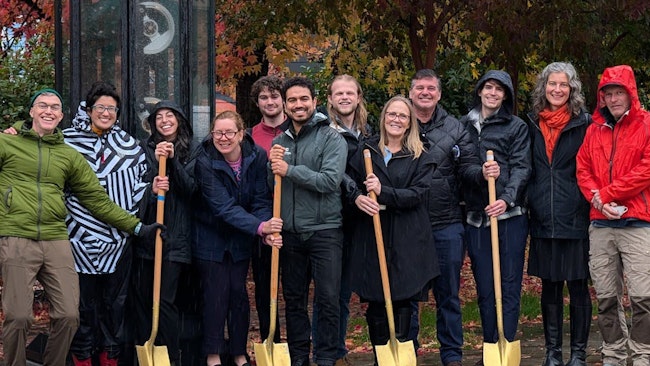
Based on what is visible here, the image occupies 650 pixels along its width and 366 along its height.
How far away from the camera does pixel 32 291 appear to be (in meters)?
7.53

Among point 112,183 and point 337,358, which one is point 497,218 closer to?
point 337,358

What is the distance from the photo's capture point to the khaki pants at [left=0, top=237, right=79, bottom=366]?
24.3 feet

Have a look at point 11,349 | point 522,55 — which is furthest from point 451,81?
point 11,349

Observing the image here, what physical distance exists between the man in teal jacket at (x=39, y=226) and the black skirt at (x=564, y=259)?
3.12 meters

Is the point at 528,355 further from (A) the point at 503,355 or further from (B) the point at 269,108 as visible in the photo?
(B) the point at 269,108

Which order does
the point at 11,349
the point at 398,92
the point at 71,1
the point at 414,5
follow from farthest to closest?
the point at 398,92
the point at 414,5
the point at 71,1
the point at 11,349

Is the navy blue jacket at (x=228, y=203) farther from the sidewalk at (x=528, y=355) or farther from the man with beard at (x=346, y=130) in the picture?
the sidewalk at (x=528, y=355)

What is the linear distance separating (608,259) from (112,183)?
3363mm

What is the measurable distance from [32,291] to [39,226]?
43 cm

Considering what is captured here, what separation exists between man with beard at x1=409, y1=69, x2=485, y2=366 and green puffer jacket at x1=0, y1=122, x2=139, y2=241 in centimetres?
235

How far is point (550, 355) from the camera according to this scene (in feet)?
26.8

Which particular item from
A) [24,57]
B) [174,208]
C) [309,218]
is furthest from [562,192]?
[24,57]

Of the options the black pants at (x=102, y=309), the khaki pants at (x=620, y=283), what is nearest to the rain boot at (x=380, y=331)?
the khaki pants at (x=620, y=283)

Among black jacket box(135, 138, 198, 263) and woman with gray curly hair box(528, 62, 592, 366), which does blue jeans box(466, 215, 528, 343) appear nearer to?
woman with gray curly hair box(528, 62, 592, 366)
